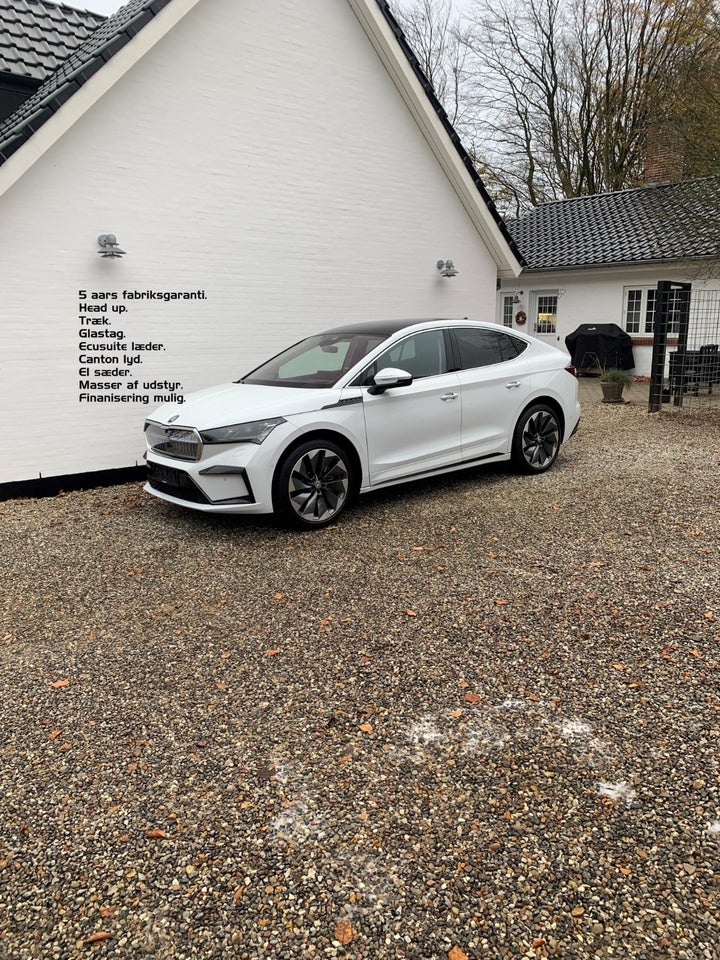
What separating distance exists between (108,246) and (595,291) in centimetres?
1603

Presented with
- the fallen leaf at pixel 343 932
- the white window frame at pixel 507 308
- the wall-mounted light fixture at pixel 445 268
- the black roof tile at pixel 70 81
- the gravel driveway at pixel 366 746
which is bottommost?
the fallen leaf at pixel 343 932

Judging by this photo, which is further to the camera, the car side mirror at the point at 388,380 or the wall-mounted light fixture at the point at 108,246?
the wall-mounted light fixture at the point at 108,246

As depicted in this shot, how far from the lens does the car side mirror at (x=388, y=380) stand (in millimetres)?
6195

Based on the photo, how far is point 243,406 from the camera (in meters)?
5.95

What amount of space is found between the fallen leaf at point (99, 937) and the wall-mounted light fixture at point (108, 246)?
708 cm

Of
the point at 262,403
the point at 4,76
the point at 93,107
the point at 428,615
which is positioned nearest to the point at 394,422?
the point at 262,403

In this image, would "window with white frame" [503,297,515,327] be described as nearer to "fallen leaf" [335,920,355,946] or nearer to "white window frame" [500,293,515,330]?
"white window frame" [500,293,515,330]

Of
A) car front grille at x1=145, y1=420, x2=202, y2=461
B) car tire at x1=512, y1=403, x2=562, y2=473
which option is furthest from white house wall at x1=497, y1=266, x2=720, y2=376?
car front grille at x1=145, y1=420, x2=202, y2=461

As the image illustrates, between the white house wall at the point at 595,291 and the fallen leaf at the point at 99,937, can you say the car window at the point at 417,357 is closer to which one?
the fallen leaf at the point at 99,937

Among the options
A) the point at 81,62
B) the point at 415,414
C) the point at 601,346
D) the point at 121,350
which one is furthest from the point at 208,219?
the point at 601,346

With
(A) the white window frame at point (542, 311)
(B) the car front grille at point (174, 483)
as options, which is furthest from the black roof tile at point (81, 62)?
(A) the white window frame at point (542, 311)

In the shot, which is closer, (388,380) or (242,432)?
(242,432)

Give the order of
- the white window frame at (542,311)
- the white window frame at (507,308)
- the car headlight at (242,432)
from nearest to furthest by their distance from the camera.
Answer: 1. the car headlight at (242,432)
2. the white window frame at (542,311)
3. the white window frame at (507,308)

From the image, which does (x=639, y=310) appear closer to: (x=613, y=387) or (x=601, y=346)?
(x=601, y=346)
